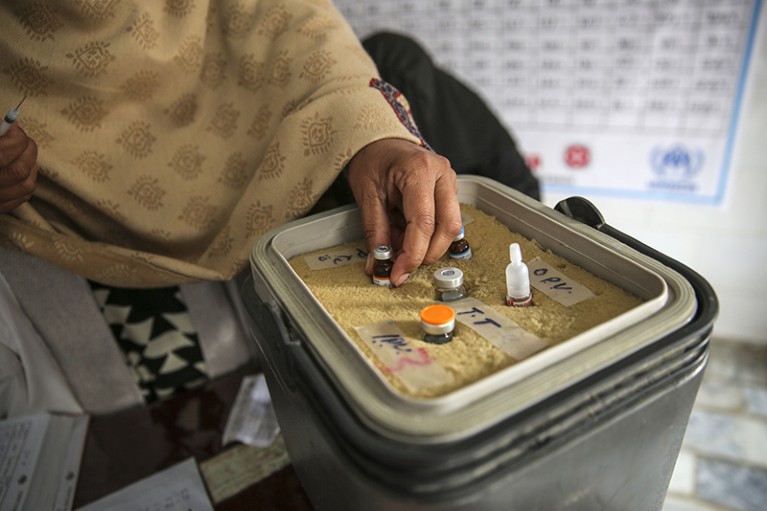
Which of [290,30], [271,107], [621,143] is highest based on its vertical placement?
[290,30]

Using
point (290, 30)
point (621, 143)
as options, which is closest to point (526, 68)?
point (621, 143)

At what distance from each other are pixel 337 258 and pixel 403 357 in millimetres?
217

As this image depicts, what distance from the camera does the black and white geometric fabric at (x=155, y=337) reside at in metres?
0.81

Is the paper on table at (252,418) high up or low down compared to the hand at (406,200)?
down

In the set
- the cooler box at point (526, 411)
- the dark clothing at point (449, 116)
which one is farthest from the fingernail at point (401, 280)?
the dark clothing at point (449, 116)

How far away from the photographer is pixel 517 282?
1.64 feet

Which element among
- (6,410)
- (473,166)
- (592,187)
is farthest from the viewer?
(592,187)

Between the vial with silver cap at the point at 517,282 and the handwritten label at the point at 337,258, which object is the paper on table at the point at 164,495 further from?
the vial with silver cap at the point at 517,282

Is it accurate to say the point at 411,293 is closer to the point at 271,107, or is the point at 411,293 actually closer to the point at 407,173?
the point at 407,173

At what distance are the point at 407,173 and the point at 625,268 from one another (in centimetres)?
25

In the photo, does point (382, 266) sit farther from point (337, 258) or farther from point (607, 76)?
point (607, 76)

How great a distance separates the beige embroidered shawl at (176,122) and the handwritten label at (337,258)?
8cm

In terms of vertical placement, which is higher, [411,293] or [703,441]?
[411,293]

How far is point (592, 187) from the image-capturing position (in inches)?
65.0
